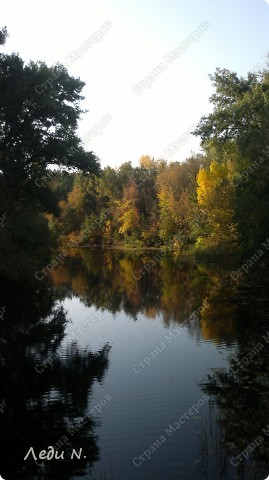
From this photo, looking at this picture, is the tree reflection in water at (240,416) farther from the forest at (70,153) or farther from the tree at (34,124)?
the tree at (34,124)

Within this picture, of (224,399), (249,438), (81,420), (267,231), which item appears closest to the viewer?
(249,438)

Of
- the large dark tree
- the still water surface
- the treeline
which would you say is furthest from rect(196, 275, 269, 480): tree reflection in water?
the treeline

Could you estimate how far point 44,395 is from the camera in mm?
11703

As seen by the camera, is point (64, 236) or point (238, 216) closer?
point (238, 216)

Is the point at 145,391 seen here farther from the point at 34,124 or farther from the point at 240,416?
the point at 34,124

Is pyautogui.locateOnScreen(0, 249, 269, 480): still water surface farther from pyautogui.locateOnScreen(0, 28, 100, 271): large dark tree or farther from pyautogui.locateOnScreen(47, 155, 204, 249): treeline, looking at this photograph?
pyautogui.locateOnScreen(47, 155, 204, 249): treeline

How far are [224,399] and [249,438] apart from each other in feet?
6.92

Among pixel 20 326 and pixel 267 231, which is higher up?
pixel 267 231

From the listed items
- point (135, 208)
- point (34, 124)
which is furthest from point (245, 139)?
point (135, 208)

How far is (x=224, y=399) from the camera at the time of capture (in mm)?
10945

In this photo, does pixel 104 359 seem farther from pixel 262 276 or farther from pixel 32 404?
pixel 262 276

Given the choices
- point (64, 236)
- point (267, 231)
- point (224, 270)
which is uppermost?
point (267, 231)

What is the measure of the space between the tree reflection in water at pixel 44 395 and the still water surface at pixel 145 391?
36 mm

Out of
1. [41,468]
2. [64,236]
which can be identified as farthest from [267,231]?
[64,236]
